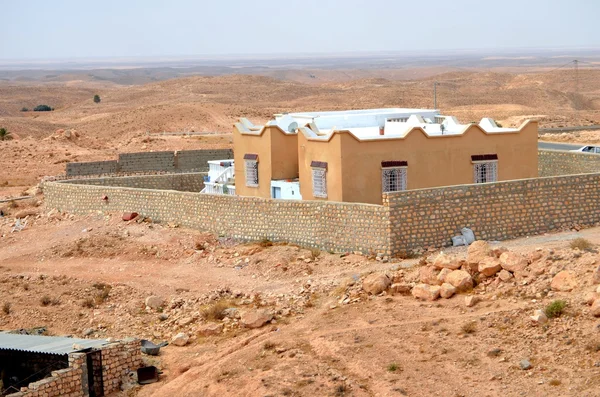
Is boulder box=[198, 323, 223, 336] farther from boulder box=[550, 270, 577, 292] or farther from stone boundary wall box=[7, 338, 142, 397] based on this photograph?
boulder box=[550, 270, 577, 292]

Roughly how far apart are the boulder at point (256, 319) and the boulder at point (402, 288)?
2175 millimetres

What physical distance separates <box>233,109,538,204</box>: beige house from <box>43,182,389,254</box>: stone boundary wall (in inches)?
69.1

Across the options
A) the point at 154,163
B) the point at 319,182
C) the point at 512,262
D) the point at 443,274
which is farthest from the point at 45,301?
the point at 154,163

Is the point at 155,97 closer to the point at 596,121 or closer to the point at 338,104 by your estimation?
the point at 338,104

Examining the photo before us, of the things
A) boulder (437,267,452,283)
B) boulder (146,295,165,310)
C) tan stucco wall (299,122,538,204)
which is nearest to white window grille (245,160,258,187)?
tan stucco wall (299,122,538,204)

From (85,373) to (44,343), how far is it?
5.03ft

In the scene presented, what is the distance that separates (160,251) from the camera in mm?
24125

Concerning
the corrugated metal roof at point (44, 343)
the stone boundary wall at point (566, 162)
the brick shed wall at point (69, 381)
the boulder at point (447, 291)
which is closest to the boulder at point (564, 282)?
the boulder at point (447, 291)

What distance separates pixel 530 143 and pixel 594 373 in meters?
12.9

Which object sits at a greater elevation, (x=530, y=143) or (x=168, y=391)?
(x=530, y=143)

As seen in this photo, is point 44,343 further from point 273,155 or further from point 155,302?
point 273,155

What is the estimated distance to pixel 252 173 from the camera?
27.8 meters

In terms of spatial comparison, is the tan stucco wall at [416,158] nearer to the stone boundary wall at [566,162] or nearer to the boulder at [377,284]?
the stone boundary wall at [566,162]

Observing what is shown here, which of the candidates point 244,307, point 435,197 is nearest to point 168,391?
point 244,307
